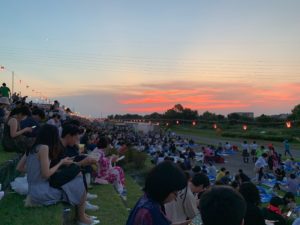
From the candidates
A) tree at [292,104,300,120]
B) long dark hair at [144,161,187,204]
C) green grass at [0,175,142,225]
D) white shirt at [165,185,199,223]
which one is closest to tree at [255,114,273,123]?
tree at [292,104,300,120]

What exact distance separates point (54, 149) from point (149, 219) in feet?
10.1

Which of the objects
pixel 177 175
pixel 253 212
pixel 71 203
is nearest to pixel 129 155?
pixel 71 203

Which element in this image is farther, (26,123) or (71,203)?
(26,123)

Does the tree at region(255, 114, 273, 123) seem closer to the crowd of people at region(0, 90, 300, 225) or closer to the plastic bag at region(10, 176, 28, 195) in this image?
the crowd of people at region(0, 90, 300, 225)

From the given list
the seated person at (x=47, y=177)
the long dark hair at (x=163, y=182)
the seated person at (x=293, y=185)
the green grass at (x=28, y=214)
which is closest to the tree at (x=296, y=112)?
the seated person at (x=293, y=185)

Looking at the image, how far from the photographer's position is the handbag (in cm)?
536

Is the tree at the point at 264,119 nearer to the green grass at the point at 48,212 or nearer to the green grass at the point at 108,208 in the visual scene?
the green grass at the point at 108,208

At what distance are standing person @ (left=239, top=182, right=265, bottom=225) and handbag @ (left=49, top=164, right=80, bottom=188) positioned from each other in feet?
8.35

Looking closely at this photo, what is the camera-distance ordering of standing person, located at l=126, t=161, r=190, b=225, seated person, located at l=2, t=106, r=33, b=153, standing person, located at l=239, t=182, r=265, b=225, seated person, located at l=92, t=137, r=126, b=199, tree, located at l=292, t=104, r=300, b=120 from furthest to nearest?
tree, located at l=292, t=104, r=300, b=120 < seated person, located at l=92, t=137, r=126, b=199 < seated person, located at l=2, t=106, r=33, b=153 < standing person, located at l=239, t=182, r=265, b=225 < standing person, located at l=126, t=161, r=190, b=225

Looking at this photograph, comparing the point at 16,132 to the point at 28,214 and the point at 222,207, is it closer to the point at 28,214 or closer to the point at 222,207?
the point at 28,214

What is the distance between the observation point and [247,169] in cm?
2388

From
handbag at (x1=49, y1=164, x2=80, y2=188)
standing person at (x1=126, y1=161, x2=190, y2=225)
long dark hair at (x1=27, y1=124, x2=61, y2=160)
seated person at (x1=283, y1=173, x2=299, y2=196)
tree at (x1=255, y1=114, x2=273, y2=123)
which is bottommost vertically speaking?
seated person at (x1=283, y1=173, x2=299, y2=196)

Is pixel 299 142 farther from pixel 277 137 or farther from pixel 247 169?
pixel 247 169

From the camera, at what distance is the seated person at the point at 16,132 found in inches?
317
